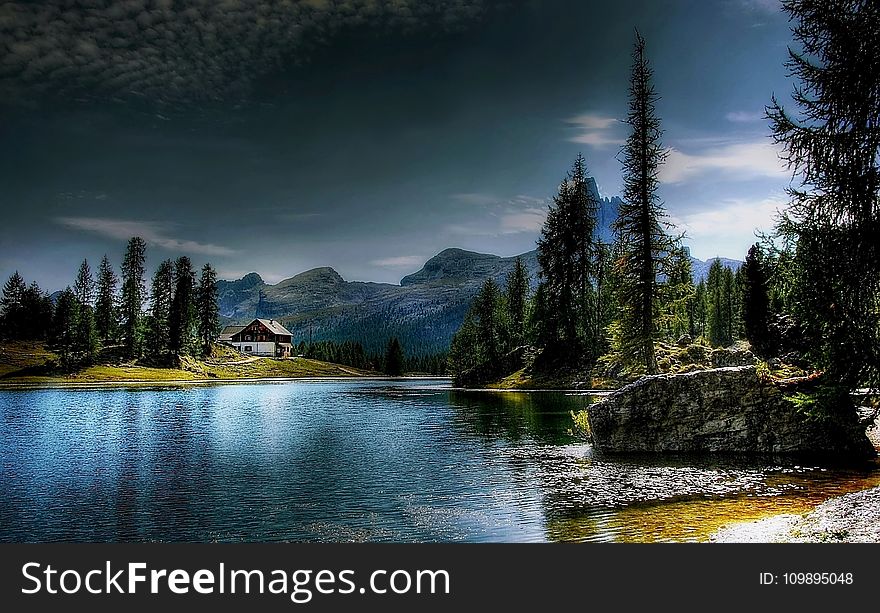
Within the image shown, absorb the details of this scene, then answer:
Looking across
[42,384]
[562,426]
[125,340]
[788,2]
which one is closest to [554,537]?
[788,2]

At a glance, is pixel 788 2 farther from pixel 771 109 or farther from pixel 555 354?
pixel 555 354

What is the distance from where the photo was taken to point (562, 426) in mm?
39562

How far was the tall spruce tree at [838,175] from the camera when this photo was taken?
59.2ft

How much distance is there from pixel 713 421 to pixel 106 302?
138 m

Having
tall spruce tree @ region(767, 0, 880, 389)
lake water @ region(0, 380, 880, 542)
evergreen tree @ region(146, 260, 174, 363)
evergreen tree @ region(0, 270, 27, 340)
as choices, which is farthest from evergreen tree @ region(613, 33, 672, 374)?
evergreen tree @ region(0, 270, 27, 340)

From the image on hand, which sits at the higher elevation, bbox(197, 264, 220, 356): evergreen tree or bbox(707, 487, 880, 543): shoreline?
bbox(197, 264, 220, 356): evergreen tree

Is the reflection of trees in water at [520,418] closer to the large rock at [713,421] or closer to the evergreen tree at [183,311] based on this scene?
the large rock at [713,421]

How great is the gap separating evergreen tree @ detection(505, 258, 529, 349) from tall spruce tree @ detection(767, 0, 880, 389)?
9550 cm

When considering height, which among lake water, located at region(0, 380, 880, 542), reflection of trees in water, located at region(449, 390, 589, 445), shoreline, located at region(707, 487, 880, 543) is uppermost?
shoreline, located at region(707, 487, 880, 543)

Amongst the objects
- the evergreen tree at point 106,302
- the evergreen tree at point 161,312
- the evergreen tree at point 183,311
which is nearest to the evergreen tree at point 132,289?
the evergreen tree at point 106,302

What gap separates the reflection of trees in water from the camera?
35.9 m

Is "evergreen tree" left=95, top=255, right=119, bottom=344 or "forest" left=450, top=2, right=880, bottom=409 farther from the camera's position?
"evergreen tree" left=95, top=255, right=119, bottom=344

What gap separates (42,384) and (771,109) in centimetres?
10884

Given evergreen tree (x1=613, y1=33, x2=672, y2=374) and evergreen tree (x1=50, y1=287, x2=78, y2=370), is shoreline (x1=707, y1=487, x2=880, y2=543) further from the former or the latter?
evergreen tree (x1=50, y1=287, x2=78, y2=370)
